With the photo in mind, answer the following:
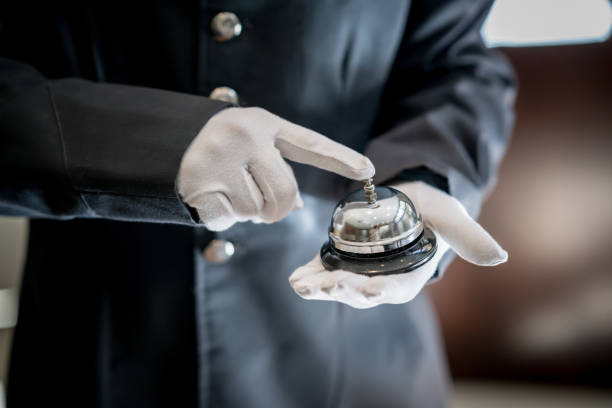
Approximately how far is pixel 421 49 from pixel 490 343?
0.93 meters

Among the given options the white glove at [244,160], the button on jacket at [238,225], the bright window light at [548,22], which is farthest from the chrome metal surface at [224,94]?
the bright window light at [548,22]

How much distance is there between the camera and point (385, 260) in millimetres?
415

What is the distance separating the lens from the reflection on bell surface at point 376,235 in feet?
1.34

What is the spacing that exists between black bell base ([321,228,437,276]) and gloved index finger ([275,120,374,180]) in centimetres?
6

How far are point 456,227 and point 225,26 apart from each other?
1.03ft

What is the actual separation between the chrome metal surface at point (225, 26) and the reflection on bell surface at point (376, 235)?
0.25m

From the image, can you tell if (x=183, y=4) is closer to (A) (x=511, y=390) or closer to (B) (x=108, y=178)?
(B) (x=108, y=178)

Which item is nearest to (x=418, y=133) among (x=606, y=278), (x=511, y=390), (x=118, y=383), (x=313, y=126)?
(x=313, y=126)

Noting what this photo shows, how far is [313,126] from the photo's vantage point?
2.05 feet

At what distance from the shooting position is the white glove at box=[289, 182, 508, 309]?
15.8 inches

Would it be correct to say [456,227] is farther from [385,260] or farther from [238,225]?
[238,225]

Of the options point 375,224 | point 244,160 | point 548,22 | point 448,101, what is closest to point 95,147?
point 244,160

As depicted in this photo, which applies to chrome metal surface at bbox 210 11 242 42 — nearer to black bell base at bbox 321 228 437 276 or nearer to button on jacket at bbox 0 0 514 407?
button on jacket at bbox 0 0 514 407

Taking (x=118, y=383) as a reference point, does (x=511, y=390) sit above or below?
below
